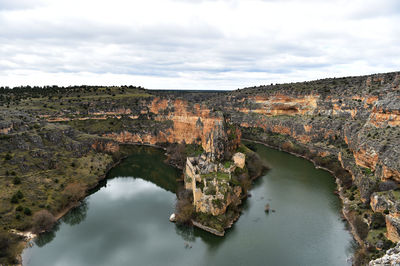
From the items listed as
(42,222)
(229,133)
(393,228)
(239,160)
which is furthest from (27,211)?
(393,228)

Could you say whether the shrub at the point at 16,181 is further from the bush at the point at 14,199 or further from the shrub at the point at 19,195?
the bush at the point at 14,199

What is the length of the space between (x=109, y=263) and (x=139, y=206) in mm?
11988

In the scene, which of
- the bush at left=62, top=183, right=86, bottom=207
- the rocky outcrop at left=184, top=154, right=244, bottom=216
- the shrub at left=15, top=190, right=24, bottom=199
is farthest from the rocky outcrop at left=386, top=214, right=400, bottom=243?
the shrub at left=15, top=190, right=24, bottom=199

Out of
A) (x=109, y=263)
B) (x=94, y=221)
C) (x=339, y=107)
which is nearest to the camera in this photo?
(x=109, y=263)

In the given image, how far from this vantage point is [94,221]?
103 ft

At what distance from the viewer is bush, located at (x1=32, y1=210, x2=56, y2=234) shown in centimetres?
2753

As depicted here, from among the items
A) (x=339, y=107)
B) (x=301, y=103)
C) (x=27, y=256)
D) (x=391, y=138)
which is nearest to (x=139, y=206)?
(x=27, y=256)

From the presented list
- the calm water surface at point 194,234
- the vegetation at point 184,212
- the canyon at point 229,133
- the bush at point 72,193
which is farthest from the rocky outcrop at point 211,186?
the bush at point 72,193

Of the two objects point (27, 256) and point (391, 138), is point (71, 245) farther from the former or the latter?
point (391, 138)

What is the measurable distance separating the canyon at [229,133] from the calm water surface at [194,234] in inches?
112

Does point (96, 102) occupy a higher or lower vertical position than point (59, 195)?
higher

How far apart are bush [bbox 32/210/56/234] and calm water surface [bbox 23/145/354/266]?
90 cm

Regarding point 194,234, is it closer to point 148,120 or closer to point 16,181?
point 16,181

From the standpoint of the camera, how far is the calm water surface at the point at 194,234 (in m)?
24.0
